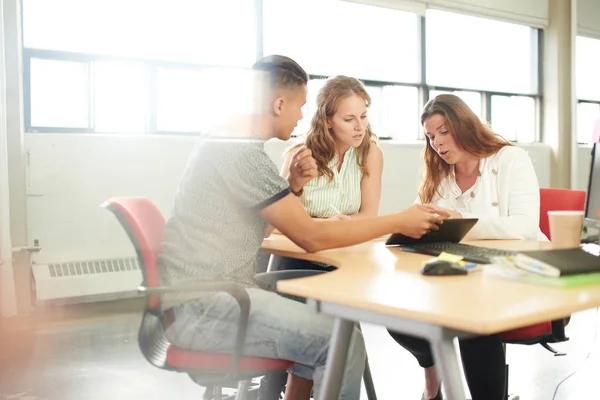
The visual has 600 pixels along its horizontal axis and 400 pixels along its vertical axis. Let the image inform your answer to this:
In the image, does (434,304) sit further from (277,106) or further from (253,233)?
(277,106)

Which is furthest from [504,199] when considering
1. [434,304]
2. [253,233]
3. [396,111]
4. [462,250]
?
[396,111]

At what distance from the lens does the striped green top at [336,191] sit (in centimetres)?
233

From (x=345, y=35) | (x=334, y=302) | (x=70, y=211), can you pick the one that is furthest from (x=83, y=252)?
(x=334, y=302)

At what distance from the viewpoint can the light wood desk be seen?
946mm

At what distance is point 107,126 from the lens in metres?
4.18

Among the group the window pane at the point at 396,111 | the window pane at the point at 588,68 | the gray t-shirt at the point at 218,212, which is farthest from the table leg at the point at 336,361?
the window pane at the point at 588,68

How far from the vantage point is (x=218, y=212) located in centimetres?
152

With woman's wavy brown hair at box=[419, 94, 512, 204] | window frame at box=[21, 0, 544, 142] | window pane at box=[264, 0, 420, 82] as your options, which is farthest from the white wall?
woman's wavy brown hair at box=[419, 94, 512, 204]

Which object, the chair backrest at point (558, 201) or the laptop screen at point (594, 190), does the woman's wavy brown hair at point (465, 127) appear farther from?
the laptop screen at point (594, 190)

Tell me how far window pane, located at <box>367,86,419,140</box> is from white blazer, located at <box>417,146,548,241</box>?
10.9ft

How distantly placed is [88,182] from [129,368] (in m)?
1.53

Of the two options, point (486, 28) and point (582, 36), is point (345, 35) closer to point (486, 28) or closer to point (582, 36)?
point (486, 28)

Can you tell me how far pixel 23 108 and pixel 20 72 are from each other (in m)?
0.22

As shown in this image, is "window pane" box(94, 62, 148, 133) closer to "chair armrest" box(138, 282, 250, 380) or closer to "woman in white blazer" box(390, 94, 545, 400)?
"woman in white blazer" box(390, 94, 545, 400)
